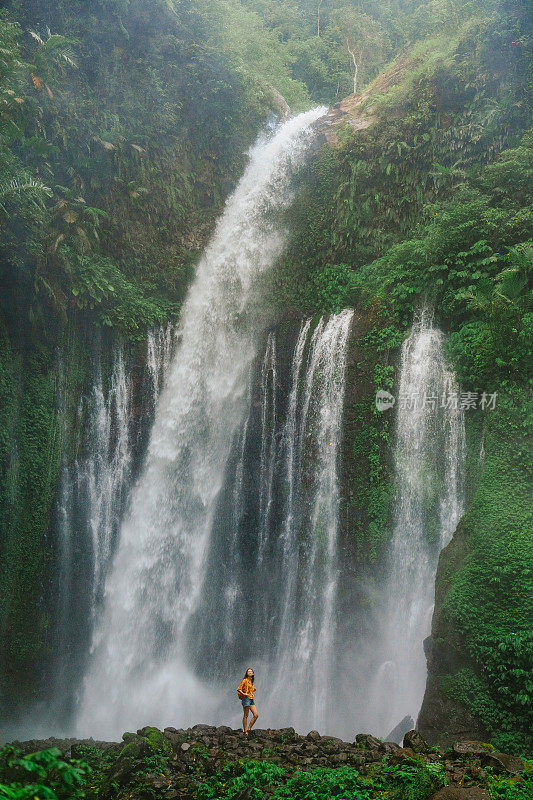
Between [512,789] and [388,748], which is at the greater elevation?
[512,789]

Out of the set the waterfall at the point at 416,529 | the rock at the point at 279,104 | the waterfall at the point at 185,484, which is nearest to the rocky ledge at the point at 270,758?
the waterfall at the point at 416,529

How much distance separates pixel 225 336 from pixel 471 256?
636 centimetres

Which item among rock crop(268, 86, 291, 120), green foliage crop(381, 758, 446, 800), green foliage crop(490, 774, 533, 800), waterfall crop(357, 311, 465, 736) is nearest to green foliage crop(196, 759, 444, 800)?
green foliage crop(381, 758, 446, 800)

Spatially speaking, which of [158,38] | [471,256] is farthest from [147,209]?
[471,256]

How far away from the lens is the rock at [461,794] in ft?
13.6

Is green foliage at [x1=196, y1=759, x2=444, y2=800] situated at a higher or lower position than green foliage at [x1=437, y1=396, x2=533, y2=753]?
lower

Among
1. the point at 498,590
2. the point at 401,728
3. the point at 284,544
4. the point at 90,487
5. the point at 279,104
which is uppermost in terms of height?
the point at 279,104

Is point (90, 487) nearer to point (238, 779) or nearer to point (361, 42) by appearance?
point (238, 779)

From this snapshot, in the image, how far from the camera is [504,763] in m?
5.03

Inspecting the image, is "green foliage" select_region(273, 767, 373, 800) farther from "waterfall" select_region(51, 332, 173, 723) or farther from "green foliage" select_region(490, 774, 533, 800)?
"waterfall" select_region(51, 332, 173, 723)

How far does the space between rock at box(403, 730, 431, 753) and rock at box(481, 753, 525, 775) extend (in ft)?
2.44

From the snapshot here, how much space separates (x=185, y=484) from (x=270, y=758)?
22.5 ft

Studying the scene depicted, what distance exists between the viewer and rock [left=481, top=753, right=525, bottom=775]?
4844 mm

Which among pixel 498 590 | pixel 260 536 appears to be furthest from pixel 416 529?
pixel 260 536
